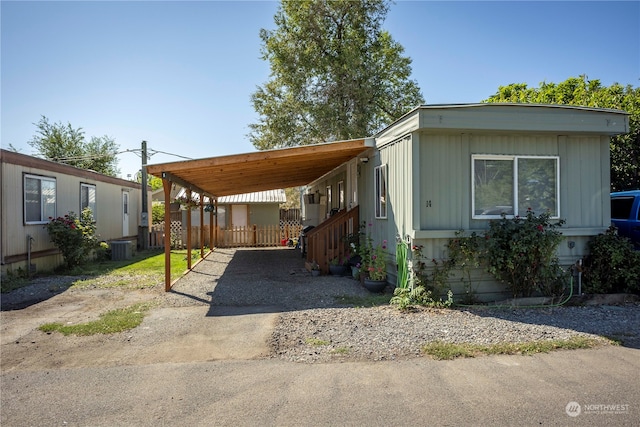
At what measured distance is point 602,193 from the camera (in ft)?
24.1

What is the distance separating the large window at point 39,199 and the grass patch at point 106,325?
5437 millimetres

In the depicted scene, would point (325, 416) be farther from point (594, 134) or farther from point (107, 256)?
point (107, 256)

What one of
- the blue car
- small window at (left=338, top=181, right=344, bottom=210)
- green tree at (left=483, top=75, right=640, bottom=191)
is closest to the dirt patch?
small window at (left=338, top=181, right=344, bottom=210)

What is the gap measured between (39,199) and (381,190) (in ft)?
28.6

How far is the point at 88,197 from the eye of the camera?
13.8 metres

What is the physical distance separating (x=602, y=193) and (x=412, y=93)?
15133 millimetres

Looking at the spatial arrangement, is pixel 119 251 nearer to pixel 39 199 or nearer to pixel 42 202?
pixel 42 202

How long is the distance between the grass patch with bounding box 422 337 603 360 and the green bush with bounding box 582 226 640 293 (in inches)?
105

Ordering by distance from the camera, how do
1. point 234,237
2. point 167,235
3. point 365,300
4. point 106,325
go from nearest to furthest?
point 106,325
point 365,300
point 167,235
point 234,237

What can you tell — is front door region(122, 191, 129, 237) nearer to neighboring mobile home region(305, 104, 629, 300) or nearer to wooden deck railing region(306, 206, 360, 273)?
wooden deck railing region(306, 206, 360, 273)

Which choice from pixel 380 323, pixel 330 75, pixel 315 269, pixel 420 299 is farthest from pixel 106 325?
pixel 330 75

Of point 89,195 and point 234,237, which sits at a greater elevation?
point 89,195

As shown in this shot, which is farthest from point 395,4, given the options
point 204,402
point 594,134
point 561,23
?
point 204,402

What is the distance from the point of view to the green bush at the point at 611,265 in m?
6.82
